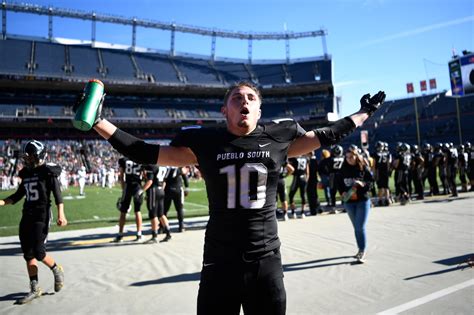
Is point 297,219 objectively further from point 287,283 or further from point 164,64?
point 164,64

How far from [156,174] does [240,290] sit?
593 cm

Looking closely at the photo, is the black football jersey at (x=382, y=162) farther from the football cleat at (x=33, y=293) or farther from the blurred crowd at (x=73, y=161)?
the blurred crowd at (x=73, y=161)

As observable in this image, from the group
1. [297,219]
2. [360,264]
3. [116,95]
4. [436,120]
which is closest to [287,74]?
[436,120]

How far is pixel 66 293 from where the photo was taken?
4.32m

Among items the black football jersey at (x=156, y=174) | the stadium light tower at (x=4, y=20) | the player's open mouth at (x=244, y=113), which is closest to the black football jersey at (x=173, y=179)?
the black football jersey at (x=156, y=174)

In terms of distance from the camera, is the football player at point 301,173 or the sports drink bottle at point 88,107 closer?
the sports drink bottle at point 88,107

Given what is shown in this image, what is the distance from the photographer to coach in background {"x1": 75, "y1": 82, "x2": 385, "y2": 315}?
1990 mm

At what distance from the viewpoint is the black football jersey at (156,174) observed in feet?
24.2

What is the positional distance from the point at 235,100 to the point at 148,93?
49627 mm

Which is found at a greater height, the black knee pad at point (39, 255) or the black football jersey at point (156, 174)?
the black football jersey at point (156, 174)

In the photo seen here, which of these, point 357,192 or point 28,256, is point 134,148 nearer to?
point 28,256

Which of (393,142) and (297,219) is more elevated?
(393,142)

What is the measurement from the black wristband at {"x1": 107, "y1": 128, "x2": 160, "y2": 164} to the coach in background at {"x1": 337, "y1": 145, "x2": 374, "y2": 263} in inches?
158

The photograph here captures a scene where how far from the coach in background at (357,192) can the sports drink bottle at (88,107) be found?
4353 millimetres
